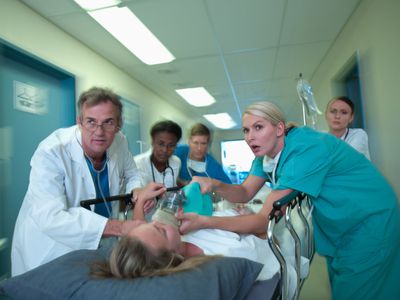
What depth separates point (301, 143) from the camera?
1.13 metres

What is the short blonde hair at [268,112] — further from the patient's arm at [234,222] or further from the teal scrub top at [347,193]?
the patient's arm at [234,222]

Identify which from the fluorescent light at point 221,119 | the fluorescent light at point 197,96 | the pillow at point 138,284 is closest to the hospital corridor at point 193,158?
the pillow at point 138,284

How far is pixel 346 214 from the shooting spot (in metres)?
1.12

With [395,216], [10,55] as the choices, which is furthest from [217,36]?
[395,216]

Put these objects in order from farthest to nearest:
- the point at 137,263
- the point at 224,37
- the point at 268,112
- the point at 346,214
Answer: the point at 224,37, the point at 268,112, the point at 346,214, the point at 137,263

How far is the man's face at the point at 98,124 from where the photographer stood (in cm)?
130

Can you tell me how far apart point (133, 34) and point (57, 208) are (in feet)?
7.00

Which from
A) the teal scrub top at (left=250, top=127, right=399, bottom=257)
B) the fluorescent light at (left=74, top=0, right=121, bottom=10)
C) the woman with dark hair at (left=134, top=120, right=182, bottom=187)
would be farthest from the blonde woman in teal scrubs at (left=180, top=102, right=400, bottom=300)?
the fluorescent light at (left=74, top=0, right=121, bottom=10)

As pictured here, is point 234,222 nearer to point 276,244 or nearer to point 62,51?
point 276,244

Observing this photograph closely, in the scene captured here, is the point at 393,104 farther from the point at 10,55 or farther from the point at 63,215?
the point at 10,55

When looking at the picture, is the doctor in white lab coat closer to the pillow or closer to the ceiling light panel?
the pillow

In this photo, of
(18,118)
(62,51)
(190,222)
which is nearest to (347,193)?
(190,222)

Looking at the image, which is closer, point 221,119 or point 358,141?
point 358,141

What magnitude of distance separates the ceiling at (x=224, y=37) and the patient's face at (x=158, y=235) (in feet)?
6.17
